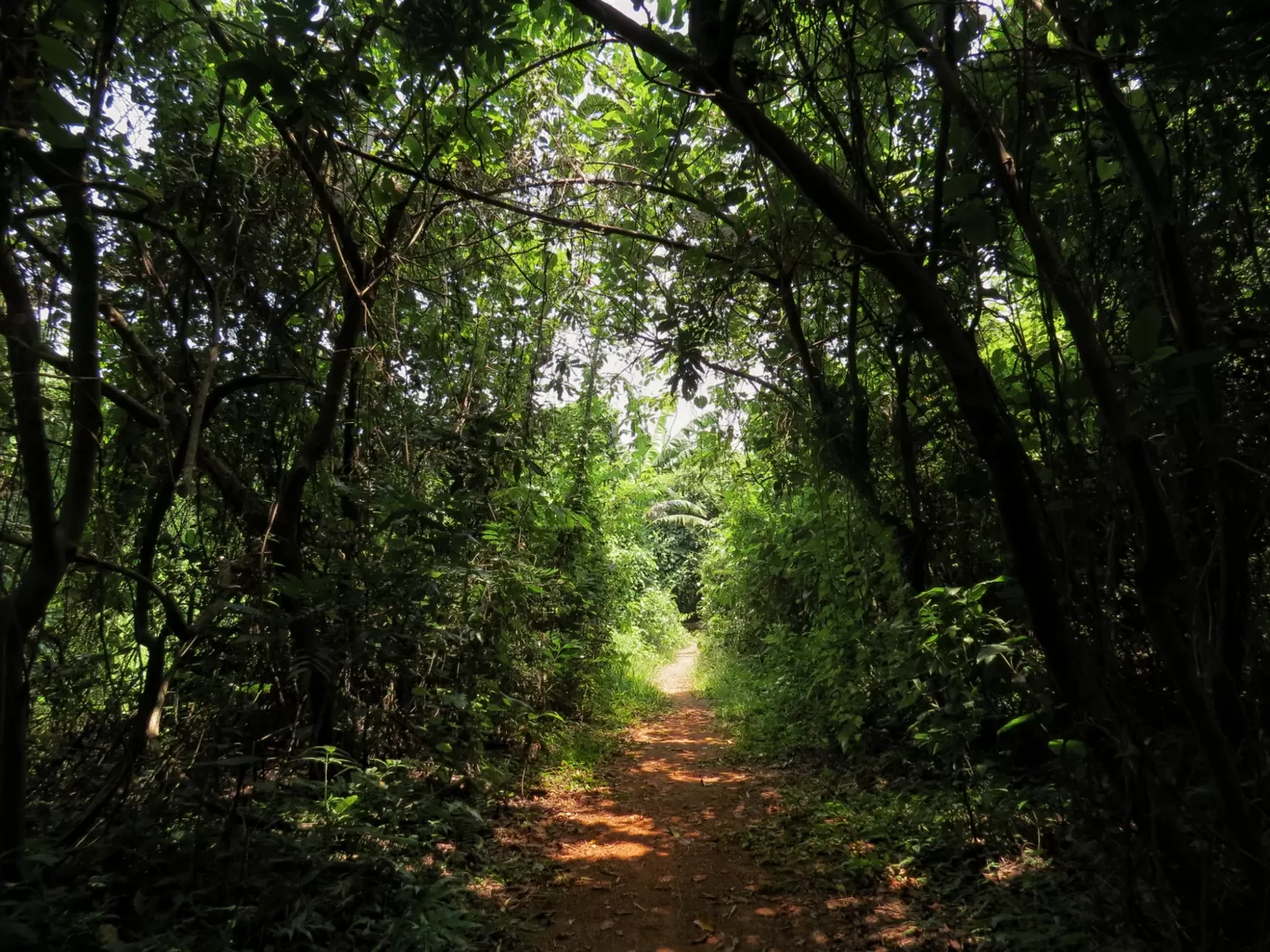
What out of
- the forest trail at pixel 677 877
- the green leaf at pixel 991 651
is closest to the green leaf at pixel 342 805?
the forest trail at pixel 677 877

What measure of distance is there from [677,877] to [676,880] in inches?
1.6

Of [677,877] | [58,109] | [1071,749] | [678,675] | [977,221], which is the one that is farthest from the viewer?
[678,675]

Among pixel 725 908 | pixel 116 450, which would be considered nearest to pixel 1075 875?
pixel 725 908

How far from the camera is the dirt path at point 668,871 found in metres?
3.44

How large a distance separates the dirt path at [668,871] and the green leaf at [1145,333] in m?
2.99

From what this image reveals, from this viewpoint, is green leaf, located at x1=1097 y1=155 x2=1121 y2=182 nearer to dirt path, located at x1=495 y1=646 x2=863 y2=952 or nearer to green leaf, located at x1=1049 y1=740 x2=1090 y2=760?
green leaf, located at x1=1049 y1=740 x2=1090 y2=760

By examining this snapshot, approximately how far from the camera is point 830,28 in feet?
11.7

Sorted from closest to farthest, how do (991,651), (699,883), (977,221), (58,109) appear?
(58,109) → (977,221) → (991,651) → (699,883)

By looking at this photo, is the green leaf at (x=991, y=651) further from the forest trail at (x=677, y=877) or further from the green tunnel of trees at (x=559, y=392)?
the forest trail at (x=677, y=877)

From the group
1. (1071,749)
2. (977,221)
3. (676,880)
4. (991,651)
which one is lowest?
(676,880)

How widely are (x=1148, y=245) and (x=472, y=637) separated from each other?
15.6 ft

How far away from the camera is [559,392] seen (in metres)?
6.72

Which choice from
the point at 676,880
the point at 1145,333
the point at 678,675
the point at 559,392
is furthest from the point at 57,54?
the point at 678,675

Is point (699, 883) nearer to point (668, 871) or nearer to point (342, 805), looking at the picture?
point (668, 871)
